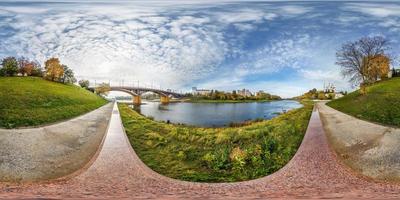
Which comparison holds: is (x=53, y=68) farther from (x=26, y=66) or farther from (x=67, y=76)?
(x=26, y=66)

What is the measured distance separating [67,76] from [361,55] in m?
7.46

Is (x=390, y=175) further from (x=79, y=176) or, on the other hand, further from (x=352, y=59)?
(x=79, y=176)

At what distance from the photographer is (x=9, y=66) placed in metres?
9.19

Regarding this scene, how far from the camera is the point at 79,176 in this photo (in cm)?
745

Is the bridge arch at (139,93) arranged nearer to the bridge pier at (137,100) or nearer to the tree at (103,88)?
the bridge pier at (137,100)

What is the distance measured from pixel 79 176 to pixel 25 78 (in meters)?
3.34

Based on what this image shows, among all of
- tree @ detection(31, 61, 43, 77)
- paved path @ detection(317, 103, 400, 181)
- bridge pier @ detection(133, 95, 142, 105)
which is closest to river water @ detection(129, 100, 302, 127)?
bridge pier @ detection(133, 95, 142, 105)

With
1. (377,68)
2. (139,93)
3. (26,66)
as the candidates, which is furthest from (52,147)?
(377,68)

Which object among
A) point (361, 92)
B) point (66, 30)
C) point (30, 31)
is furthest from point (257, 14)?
point (30, 31)

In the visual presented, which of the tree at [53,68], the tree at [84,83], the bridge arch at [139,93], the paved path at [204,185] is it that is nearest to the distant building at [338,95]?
the paved path at [204,185]

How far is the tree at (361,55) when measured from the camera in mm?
9883

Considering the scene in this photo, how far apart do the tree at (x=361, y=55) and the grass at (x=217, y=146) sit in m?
1.50

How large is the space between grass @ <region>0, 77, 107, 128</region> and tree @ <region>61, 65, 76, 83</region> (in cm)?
14

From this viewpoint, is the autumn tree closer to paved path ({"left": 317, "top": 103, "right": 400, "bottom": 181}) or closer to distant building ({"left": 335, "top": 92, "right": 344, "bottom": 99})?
paved path ({"left": 317, "top": 103, "right": 400, "bottom": 181})
